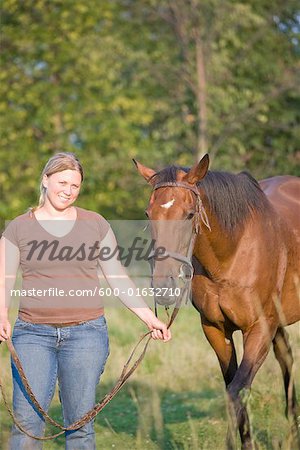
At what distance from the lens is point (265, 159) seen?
1995 centimetres

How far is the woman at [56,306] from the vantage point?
3.87 meters

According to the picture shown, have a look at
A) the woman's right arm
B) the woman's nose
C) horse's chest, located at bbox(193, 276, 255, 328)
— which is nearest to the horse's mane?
horse's chest, located at bbox(193, 276, 255, 328)

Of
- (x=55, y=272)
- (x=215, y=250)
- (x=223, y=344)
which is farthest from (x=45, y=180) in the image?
(x=223, y=344)

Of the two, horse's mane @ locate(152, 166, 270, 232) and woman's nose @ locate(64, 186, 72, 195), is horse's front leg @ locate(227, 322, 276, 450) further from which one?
woman's nose @ locate(64, 186, 72, 195)

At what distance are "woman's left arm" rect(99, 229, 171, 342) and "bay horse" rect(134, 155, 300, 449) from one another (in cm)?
17

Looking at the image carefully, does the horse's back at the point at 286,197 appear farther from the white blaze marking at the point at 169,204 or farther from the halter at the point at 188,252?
the white blaze marking at the point at 169,204

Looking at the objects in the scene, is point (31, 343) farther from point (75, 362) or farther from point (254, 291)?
point (254, 291)

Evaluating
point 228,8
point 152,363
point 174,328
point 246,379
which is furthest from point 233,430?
point 228,8

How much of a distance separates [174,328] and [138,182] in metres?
9.30

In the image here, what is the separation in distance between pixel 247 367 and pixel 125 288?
112cm

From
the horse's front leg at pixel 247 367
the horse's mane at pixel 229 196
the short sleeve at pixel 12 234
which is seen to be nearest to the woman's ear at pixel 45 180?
the short sleeve at pixel 12 234

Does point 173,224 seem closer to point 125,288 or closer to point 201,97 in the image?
point 125,288

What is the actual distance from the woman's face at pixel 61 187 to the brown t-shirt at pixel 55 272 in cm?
10

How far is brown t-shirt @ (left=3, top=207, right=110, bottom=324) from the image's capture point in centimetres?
388
